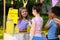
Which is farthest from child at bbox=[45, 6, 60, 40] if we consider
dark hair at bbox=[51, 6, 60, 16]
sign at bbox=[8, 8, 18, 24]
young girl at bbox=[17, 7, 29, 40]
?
sign at bbox=[8, 8, 18, 24]

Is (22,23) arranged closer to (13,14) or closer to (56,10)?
(13,14)

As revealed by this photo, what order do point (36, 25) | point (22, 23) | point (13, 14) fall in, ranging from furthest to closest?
point (22, 23) < point (13, 14) < point (36, 25)

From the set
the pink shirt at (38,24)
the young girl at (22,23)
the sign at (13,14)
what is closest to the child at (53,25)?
the pink shirt at (38,24)

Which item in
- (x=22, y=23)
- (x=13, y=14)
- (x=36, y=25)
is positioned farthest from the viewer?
(x=22, y=23)

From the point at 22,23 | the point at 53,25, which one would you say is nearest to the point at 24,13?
the point at 22,23

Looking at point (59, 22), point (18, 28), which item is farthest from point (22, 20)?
point (59, 22)

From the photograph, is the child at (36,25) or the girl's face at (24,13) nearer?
the child at (36,25)

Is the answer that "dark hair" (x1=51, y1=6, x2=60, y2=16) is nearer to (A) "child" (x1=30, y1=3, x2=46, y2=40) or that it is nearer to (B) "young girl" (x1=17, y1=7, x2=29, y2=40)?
(A) "child" (x1=30, y1=3, x2=46, y2=40)

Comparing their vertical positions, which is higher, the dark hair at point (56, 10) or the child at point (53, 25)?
the dark hair at point (56, 10)

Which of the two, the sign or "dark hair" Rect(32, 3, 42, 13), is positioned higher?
"dark hair" Rect(32, 3, 42, 13)

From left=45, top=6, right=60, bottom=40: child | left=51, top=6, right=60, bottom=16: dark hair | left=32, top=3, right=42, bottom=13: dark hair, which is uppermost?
left=32, top=3, right=42, bottom=13: dark hair

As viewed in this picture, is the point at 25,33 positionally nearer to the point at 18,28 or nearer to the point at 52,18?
the point at 18,28

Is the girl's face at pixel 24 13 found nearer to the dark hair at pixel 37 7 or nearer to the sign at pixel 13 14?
the sign at pixel 13 14

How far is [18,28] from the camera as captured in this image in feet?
15.8
